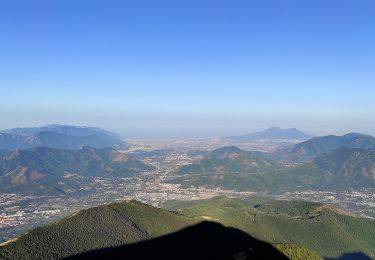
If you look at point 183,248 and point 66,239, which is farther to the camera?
point 183,248

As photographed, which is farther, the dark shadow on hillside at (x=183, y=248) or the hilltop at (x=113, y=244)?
the dark shadow on hillside at (x=183, y=248)

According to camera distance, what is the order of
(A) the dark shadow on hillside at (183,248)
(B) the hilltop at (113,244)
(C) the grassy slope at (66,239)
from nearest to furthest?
(C) the grassy slope at (66,239) → (B) the hilltop at (113,244) → (A) the dark shadow on hillside at (183,248)

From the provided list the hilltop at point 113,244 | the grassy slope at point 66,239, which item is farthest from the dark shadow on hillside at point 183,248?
the grassy slope at point 66,239

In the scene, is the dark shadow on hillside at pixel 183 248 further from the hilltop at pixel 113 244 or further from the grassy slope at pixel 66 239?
the grassy slope at pixel 66 239

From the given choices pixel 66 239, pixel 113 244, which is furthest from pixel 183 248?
pixel 66 239

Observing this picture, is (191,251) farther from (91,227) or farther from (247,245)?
(91,227)

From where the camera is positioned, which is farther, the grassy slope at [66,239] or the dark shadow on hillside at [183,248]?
the dark shadow on hillside at [183,248]

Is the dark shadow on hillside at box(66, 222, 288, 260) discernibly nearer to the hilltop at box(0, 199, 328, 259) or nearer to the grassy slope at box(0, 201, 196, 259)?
the hilltop at box(0, 199, 328, 259)

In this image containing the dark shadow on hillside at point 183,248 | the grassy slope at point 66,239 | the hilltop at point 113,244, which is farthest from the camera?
the dark shadow on hillside at point 183,248

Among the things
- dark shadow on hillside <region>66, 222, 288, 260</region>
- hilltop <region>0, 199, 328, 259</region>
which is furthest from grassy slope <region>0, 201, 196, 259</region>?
dark shadow on hillside <region>66, 222, 288, 260</region>

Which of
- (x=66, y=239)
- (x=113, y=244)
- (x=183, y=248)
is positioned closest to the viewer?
(x=66, y=239)

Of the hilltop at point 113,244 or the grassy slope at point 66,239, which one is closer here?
the grassy slope at point 66,239

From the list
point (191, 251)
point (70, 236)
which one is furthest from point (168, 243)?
point (70, 236)

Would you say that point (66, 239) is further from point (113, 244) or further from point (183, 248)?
point (183, 248)
